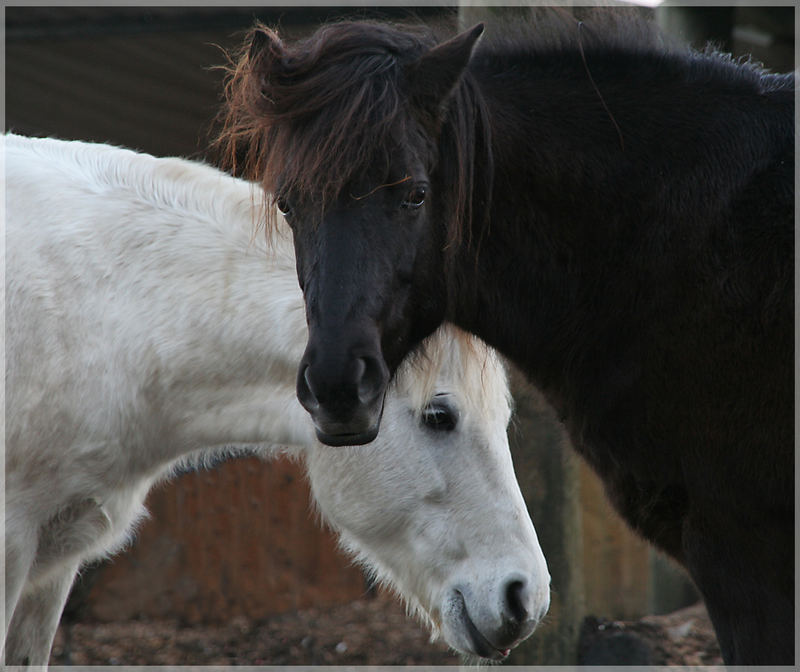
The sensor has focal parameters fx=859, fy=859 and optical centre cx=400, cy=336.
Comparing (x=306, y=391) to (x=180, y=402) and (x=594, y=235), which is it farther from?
(x=180, y=402)

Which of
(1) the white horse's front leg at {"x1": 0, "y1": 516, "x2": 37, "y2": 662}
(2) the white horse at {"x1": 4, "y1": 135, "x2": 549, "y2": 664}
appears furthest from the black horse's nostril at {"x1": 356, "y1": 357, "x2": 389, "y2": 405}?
(1) the white horse's front leg at {"x1": 0, "y1": 516, "x2": 37, "y2": 662}

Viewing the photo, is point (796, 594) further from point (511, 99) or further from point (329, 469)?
point (329, 469)

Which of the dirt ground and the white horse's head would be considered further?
the dirt ground

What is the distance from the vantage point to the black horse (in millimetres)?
1951

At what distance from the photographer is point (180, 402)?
3.06 meters

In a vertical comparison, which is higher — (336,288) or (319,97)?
(319,97)

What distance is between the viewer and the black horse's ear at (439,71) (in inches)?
77.9

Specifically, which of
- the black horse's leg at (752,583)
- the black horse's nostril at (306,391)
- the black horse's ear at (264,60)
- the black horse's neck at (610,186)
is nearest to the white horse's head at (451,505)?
the black horse's neck at (610,186)

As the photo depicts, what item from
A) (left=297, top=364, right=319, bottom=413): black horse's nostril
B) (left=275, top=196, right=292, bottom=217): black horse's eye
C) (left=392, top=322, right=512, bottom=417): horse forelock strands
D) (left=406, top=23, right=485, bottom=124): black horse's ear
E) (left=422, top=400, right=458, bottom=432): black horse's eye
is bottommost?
(left=422, top=400, right=458, bottom=432): black horse's eye

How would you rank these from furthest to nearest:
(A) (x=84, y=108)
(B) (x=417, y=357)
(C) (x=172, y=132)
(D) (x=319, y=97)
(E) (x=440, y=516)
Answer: (C) (x=172, y=132), (A) (x=84, y=108), (E) (x=440, y=516), (B) (x=417, y=357), (D) (x=319, y=97)

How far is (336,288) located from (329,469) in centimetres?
148

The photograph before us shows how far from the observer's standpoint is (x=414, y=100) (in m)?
2.01

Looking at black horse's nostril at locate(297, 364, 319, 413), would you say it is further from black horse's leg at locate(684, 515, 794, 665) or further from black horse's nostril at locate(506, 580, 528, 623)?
black horse's nostril at locate(506, 580, 528, 623)

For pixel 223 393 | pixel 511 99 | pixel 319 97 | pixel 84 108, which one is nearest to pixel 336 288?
pixel 319 97
